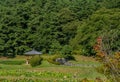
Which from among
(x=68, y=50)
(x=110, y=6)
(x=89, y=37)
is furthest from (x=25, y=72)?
(x=110, y=6)

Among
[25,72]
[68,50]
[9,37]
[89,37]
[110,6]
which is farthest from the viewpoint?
[110,6]

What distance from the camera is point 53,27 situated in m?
54.7

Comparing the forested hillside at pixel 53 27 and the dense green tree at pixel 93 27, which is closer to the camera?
the dense green tree at pixel 93 27

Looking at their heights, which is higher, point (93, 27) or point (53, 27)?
point (93, 27)

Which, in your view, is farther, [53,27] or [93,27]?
[53,27]

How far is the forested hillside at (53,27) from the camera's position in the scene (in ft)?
164

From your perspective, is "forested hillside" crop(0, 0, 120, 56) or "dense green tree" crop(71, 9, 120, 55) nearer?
"dense green tree" crop(71, 9, 120, 55)

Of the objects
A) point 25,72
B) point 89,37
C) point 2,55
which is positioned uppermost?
point 25,72

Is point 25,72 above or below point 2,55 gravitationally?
above

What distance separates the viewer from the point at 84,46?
165 feet

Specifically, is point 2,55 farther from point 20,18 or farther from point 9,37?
point 20,18

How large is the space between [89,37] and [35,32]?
385 inches

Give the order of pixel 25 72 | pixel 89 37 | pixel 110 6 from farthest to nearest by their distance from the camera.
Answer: pixel 110 6, pixel 89 37, pixel 25 72

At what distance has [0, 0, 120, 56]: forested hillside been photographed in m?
50.1
